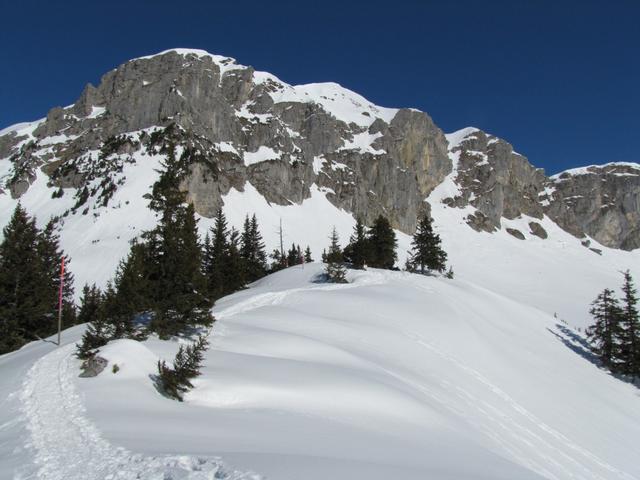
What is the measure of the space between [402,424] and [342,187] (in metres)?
134

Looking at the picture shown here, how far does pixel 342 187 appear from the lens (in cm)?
14438

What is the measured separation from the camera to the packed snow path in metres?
7.03

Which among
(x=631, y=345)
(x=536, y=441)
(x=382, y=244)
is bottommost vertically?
(x=536, y=441)

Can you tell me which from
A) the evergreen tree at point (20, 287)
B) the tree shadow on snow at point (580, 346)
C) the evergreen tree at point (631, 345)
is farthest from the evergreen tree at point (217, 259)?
the evergreen tree at point (631, 345)

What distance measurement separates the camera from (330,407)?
12875 mm

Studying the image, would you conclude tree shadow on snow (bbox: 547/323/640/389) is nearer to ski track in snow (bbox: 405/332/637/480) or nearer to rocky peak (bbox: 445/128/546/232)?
ski track in snow (bbox: 405/332/637/480)

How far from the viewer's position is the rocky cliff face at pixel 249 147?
11300 centimetres

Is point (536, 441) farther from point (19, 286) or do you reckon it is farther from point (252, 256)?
point (252, 256)

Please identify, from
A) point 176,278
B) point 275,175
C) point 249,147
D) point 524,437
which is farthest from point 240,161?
point 524,437

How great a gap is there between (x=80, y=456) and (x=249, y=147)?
134 meters

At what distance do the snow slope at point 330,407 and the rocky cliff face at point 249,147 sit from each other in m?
84.8

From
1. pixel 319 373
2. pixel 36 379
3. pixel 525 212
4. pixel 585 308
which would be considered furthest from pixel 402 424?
pixel 525 212

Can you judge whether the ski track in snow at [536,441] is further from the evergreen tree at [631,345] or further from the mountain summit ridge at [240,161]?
the mountain summit ridge at [240,161]

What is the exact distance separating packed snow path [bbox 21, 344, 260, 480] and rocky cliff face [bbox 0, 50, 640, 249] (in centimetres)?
9275
